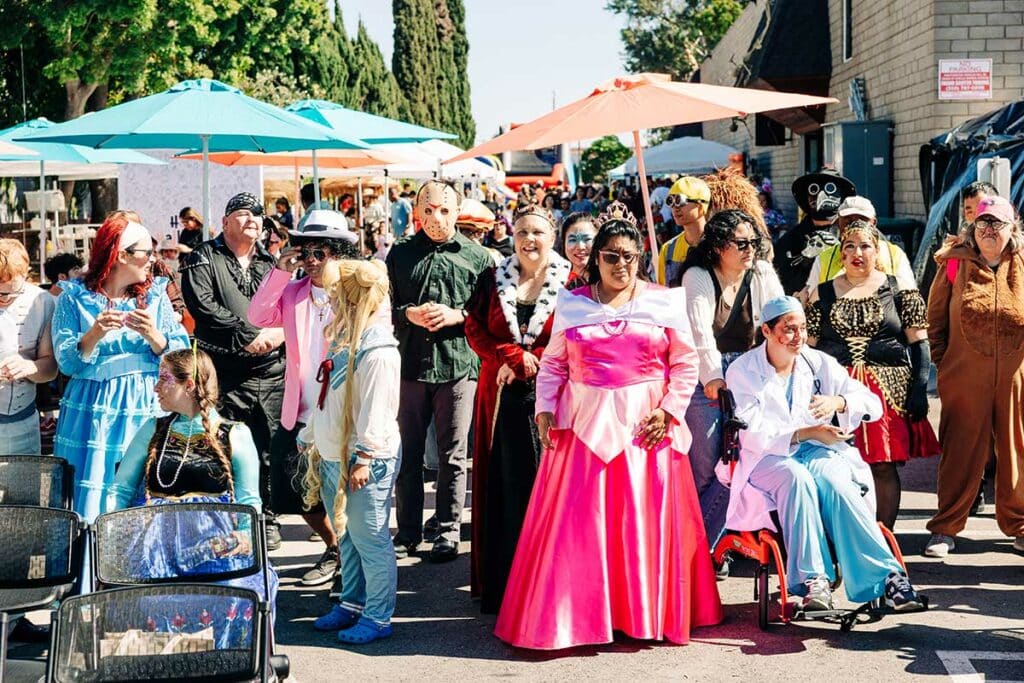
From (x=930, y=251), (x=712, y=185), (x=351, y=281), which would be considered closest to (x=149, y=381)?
(x=351, y=281)

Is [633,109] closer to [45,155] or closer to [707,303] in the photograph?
[707,303]

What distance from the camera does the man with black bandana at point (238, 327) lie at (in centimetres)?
770

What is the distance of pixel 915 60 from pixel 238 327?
10844mm

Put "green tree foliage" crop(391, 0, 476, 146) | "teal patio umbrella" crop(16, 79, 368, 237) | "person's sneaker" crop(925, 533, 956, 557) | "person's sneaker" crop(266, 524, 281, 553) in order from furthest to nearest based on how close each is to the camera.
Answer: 1. "green tree foliage" crop(391, 0, 476, 146)
2. "teal patio umbrella" crop(16, 79, 368, 237)
3. "person's sneaker" crop(266, 524, 281, 553)
4. "person's sneaker" crop(925, 533, 956, 557)

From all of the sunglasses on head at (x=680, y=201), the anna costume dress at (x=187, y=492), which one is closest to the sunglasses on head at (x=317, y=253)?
the anna costume dress at (x=187, y=492)

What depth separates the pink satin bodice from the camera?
19.9 feet

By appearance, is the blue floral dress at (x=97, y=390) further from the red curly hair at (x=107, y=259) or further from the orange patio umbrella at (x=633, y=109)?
the orange patio umbrella at (x=633, y=109)

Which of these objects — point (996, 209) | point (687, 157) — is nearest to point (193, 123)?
point (996, 209)

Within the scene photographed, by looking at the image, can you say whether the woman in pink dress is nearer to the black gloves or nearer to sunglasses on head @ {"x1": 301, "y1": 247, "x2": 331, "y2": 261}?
sunglasses on head @ {"x1": 301, "y1": 247, "x2": 331, "y2": 261}

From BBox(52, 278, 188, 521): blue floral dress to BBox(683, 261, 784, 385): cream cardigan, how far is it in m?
2.67

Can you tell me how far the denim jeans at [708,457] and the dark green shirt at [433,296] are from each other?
1388 millimetres

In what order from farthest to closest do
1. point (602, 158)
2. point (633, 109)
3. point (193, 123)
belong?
point (602, 158)
point (193, 123)
point (633, 109)

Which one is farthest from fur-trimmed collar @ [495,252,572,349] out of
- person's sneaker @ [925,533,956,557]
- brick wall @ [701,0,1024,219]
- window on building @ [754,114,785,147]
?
window on building @ [754,114,785,147]

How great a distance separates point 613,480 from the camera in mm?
6031
